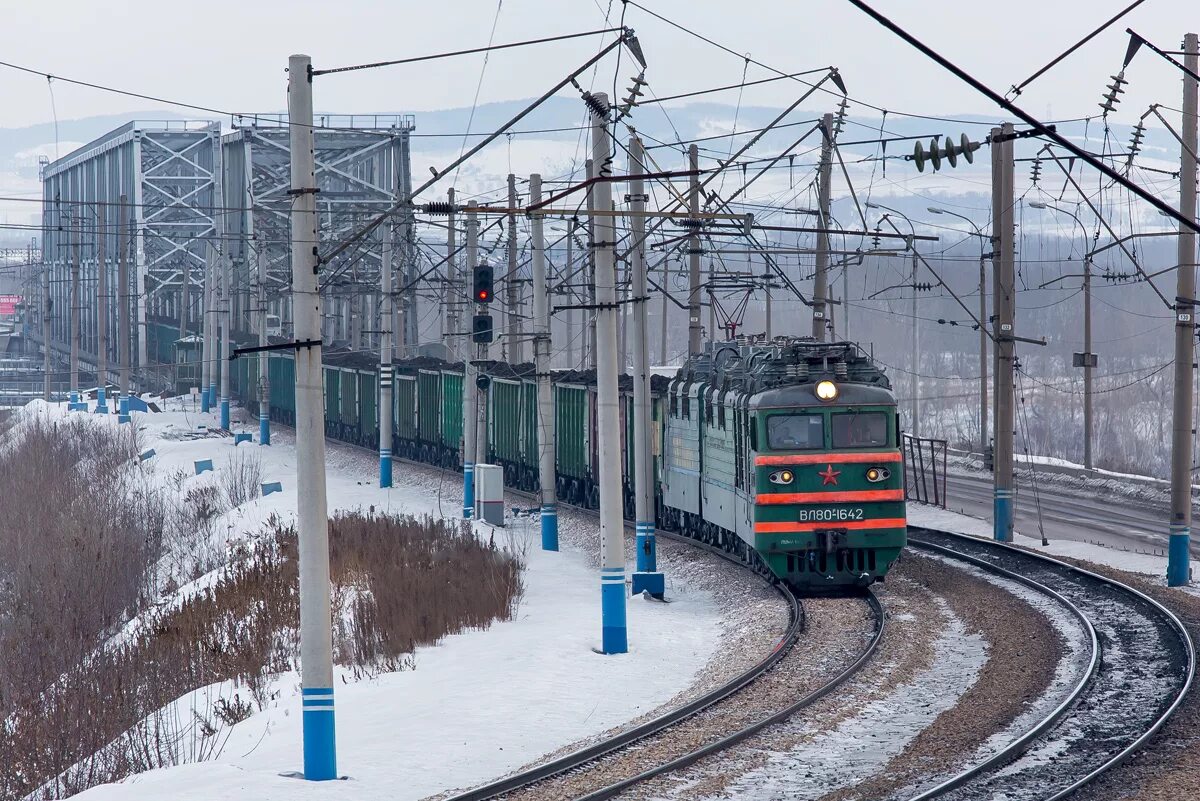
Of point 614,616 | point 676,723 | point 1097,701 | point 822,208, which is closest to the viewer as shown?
point 676,723

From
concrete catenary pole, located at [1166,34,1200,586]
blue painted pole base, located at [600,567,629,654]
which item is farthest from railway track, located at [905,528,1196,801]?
blue painted pole base, located at [600,567,629,654]

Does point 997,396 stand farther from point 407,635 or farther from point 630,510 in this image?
point 407,635

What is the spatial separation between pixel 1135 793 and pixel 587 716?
5272 millimetres

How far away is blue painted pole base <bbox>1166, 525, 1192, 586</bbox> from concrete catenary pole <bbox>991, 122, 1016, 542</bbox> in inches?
192

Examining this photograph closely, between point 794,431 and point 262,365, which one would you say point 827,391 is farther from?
point 262,365

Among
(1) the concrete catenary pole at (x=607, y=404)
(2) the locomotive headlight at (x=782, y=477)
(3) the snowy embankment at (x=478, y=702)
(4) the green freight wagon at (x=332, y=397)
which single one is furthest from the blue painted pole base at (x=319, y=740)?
(4) the green freight wagon at (x=332, y=397)

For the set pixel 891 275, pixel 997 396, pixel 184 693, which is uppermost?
pixel 891 275

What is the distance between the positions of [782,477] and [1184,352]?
792cm

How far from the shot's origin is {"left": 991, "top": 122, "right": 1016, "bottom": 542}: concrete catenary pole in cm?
2739

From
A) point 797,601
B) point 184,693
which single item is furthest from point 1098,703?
point 184,693

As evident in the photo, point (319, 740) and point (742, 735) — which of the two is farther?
point (742, 735)

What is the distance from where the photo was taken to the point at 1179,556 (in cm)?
2270

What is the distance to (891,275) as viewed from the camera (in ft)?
540

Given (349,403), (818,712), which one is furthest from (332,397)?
(818,712)
